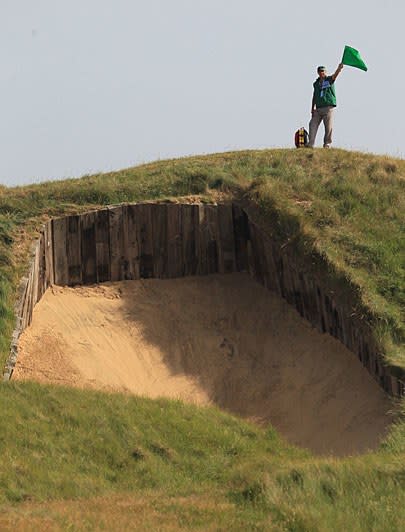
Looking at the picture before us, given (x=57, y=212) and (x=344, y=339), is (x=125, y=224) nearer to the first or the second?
(x=57, y=212)

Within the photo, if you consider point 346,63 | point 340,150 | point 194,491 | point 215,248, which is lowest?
point 194,491

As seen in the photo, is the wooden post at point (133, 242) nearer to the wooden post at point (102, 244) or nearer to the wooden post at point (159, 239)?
the wooden post at point (159, 239)

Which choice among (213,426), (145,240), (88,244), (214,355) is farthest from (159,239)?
(213,426)

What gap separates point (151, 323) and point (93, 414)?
5.97 metres

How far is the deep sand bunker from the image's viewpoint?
72.0 feet

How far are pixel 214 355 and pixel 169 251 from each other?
325 centimetres

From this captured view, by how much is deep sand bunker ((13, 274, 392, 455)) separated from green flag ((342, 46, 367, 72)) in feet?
25.0

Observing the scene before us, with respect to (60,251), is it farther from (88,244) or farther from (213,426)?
(213,426)

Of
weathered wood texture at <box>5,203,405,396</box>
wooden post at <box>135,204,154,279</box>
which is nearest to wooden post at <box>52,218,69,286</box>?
weathered wood texture at <box>5,203,405,396</box>

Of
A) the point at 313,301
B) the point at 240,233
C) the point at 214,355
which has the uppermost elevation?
the point at 240,233

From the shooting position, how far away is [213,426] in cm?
1997

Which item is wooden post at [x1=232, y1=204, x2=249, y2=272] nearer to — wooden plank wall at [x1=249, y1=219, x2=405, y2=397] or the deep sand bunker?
wooden plank wall at [x1=249, y1=219, x2=405, y2=397]

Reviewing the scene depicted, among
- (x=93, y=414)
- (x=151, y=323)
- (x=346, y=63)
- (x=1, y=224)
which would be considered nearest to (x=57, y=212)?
(x=1, y=224)

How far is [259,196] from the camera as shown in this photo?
26.1m
